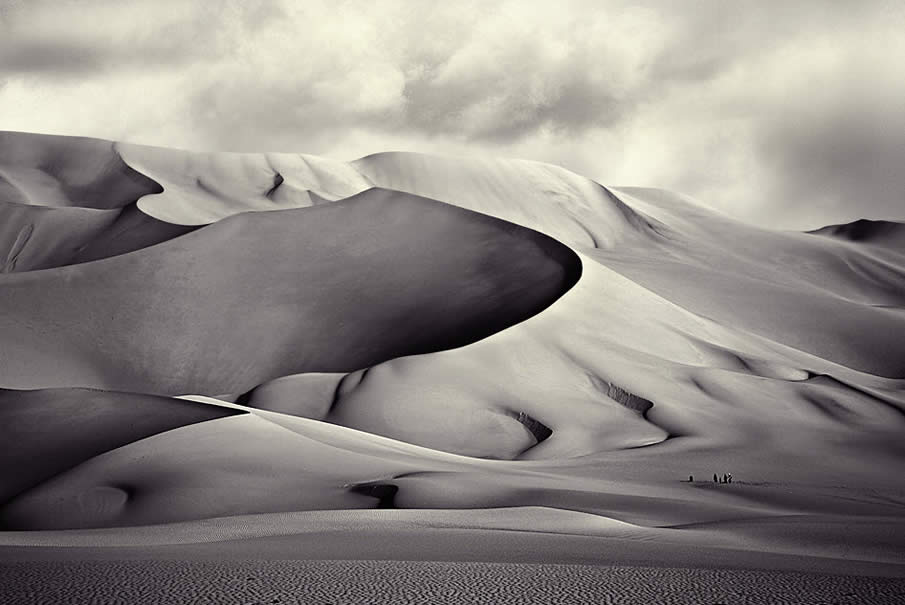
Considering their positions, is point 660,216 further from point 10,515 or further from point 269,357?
point 10,515

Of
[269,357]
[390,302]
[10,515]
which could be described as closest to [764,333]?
[390,302]

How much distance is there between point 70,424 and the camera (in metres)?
19.0

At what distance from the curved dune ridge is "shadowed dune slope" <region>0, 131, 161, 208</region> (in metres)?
0.30

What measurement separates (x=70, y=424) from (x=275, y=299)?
19.6 meters

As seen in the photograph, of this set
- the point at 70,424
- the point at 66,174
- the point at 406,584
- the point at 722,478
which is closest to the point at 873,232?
the point at 66,174

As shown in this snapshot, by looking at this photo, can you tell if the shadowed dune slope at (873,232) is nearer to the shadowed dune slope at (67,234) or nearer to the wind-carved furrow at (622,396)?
the shadowed dune slope at (67,234)

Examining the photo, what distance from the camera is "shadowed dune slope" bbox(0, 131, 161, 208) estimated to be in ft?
226

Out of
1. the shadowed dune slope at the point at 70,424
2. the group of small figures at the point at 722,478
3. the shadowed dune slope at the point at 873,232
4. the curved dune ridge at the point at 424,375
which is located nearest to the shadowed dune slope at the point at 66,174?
the curved dune ridge at the point at 424,375

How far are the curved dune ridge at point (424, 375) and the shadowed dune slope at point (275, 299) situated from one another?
0.39ft

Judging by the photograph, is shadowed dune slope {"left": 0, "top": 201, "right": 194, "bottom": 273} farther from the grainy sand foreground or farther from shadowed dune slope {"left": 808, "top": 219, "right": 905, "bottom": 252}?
shadowed dune slope {"left": 808, "top": 219, "right": 905, "bottom": 252}

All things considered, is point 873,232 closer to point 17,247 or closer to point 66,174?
point 66,174

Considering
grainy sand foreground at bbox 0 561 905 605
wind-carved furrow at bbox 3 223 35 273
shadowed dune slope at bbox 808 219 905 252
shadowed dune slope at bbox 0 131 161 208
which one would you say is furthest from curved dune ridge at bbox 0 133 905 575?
shadowed dune slope at bbox 808 219 905 252

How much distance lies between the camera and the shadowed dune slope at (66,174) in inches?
2707

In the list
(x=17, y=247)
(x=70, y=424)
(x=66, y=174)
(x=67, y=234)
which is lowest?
(x=70, y=424)
